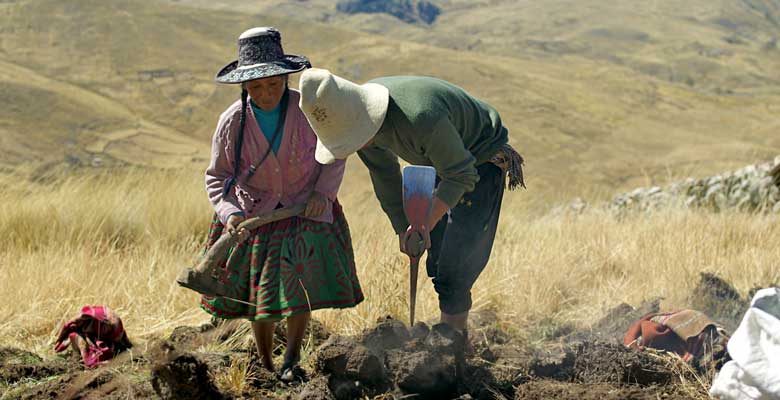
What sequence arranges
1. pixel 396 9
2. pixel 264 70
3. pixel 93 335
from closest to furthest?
pixel 264 70, pixel 93 335, pixel 396 9

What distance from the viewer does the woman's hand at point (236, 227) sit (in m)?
3.23

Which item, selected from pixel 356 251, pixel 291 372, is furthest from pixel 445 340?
pixel 356 251

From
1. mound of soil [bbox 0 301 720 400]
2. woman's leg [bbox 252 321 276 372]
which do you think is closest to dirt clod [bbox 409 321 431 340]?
mound of soil [bbox 0 301 720 400]

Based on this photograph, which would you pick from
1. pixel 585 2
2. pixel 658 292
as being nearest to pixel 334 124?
pixel 658 292

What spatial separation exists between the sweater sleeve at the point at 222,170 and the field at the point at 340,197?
0.63m

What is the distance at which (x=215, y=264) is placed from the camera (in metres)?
3.23

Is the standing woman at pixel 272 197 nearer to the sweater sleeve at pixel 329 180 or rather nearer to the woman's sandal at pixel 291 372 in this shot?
the sweater sleeve at pixel 329 180

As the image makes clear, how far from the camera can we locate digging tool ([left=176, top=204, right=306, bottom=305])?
10.4ft

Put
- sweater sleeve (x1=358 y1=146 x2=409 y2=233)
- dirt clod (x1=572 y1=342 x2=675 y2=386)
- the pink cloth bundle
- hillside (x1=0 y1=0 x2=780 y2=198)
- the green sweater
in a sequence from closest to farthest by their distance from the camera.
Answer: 1. the green sweater
2. dirt clod (x1=572 y1=342 x2=675 y2=386)
3. sweater sleeve (x1=358 y1=146 x2=409 y2=233)
4. the pink cloth bundle
5. hillside (x1=0 y1=0 x2=780 y2=198)

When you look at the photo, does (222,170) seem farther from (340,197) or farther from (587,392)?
(340,197)

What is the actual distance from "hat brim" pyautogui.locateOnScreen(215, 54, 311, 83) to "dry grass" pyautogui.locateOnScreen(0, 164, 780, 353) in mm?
1558

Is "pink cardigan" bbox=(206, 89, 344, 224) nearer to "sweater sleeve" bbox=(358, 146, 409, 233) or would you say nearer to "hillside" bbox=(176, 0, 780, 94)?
"sweater sleeve" bbox=(358, 146, 409, 233)

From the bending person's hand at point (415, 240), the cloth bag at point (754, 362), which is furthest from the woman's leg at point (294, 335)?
the cloth bag at point (754, 362)

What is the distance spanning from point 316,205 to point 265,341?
27.7 inches
